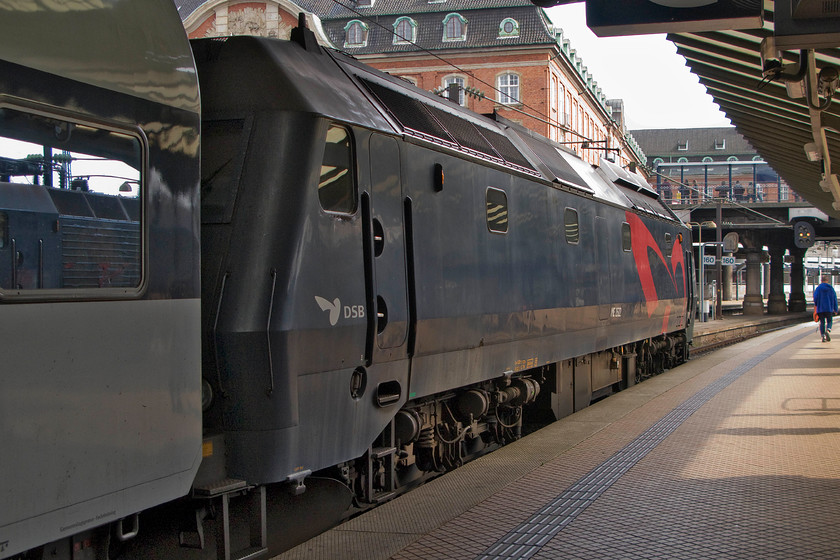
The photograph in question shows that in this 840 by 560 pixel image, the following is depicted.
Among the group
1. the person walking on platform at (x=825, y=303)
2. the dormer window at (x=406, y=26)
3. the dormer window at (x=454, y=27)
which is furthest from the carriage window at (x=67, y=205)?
the dormer window at (x=406, y=26)

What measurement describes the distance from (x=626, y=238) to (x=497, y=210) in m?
5.95

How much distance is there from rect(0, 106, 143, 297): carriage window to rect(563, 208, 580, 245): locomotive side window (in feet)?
24.6

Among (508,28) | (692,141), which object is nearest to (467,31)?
(508,28)

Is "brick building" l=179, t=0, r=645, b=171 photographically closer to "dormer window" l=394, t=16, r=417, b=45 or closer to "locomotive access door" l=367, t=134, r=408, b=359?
"dormer window" l=394, t=16, r=417, b=45

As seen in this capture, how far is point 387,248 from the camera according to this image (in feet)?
22.0

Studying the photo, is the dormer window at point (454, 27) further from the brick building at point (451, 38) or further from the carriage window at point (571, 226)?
the carriage window at point (571, 226)

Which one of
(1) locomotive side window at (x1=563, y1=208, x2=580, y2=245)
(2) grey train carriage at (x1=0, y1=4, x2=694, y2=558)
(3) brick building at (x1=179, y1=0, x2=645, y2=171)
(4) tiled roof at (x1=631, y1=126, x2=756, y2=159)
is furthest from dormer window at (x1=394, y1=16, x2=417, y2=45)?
(4) tiled roof at (x1=631, y1=126, x2=756, y2=159)

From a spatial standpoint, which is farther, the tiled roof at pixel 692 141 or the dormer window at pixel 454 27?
the tiled roof at pixel 692 141

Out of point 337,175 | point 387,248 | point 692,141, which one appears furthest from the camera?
point 692,141

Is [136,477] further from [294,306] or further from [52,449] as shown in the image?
[294,306]

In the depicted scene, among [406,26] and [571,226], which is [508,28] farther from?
[571,226]

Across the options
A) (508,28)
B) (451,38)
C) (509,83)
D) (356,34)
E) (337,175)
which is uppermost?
(356,34)

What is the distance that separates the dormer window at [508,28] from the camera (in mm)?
53250

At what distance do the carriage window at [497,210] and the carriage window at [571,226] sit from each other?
2208 mm
